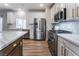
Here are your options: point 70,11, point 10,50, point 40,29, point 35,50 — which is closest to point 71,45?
point 10,50

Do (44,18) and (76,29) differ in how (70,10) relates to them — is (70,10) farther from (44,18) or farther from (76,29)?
(44,18)

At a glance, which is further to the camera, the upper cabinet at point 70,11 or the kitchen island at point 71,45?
the upper cabinet at point 70,11

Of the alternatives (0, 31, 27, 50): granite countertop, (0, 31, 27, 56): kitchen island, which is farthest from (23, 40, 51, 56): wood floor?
(0, 31, 27, 56): kitchen island

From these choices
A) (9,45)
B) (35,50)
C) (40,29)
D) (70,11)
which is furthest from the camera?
(40,29)

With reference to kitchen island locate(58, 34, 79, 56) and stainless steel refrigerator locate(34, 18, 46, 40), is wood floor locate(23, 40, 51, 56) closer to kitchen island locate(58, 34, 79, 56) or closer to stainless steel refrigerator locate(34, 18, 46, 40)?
kitchen island locate(58, 34, 79, 56)

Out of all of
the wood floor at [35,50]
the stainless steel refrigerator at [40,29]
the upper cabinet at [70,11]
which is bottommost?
the wood floor at [35,50]

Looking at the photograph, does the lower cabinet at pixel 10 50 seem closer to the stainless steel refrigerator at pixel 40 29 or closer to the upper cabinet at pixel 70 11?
the upper cabinet at pixel 70 11

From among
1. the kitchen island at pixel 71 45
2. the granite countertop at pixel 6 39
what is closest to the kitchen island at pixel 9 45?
the granite countertop at pixel 6 39

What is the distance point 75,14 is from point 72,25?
1.37 ft

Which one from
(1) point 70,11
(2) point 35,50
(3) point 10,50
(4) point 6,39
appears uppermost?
(1) point 70,11

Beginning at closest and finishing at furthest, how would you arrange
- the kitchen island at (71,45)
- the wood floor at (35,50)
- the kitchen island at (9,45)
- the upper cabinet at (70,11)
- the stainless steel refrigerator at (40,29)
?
the kitchen island at (9,45)
the kitchen island at (71,45)
the upper cabinet at (70,11)
the wood floor at (35,50)
the stainless steel refrigerator at (40,29)

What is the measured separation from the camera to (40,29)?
7.09m

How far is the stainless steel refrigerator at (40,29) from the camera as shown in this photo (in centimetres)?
698

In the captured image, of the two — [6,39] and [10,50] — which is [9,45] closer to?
[10,50]
